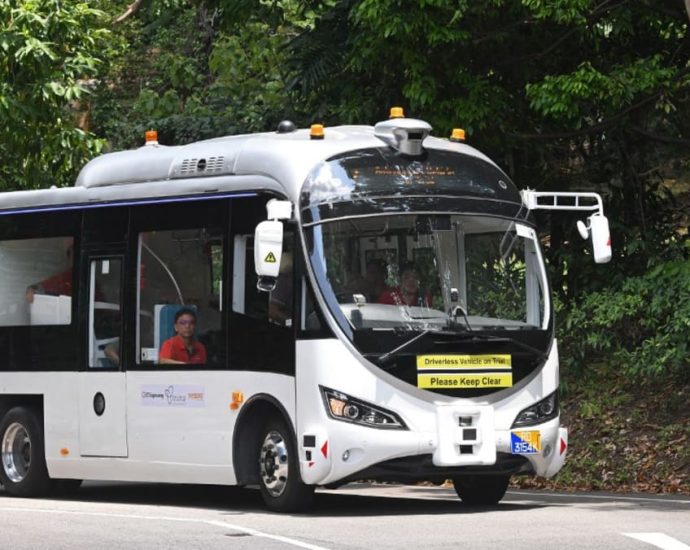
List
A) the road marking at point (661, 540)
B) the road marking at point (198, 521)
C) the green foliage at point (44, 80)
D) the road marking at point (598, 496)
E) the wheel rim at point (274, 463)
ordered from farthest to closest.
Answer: the green foliage at point (44, 80) → the road marking at point (598, 496) → the wheel rim at point (274, 463) → the road marking at point (198, 521) → the road marking at point (661, 540)

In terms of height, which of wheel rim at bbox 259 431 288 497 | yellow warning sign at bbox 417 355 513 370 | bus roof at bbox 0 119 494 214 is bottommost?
wheel rim at bbox 259 431 288 497

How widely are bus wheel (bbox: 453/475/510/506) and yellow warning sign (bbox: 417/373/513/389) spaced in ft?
3.91

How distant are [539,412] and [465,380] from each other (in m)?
0.85

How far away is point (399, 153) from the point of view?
1566cm

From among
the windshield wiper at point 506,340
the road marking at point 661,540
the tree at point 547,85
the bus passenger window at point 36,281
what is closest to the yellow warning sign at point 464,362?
the windshield wiper at point 506,340

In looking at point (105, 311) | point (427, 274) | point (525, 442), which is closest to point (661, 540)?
point (525, 442)

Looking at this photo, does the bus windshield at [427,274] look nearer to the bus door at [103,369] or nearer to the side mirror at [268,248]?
the side mirror at [268,248]

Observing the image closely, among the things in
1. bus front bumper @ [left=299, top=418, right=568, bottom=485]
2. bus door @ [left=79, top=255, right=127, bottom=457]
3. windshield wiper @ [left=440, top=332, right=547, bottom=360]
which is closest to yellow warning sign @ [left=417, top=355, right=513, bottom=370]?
windshield wiper @ [left=440, top=332, right=547, bottom=360]

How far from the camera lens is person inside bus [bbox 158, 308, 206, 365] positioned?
1614 cm

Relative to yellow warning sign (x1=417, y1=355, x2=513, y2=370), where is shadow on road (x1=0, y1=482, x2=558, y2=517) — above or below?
below

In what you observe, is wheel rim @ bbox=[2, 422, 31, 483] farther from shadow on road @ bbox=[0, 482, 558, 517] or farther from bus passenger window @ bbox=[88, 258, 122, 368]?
bus passenger window @ bbox=[88, 258, 122, 368]

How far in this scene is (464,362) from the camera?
14.9 metres

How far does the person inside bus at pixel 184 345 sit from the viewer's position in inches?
635

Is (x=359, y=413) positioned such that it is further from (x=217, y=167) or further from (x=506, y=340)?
(x=217, y=167)
